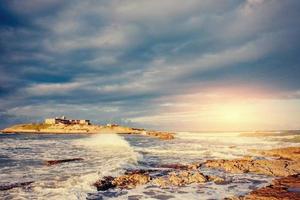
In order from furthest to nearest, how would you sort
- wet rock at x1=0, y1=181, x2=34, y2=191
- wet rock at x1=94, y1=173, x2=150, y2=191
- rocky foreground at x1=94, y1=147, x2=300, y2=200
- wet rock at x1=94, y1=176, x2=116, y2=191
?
wet rock at x1=94, y1=173, x2=150, y2=191, wet rock at x1=94, y1=176, x2=116, y2=191, wet rock at x1=0, y1=181, x2=34, y2=191, rocky foreground at x1=94, y1=147, x2=300, y2=200

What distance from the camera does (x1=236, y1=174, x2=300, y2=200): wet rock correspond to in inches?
533

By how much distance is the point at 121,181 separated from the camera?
1689 centimetres

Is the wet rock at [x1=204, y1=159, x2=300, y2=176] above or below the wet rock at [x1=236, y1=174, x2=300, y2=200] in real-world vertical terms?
above

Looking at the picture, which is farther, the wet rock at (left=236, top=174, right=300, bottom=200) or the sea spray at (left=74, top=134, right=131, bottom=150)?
the sea spray at (left=74, top=134, right=131, bottom=150)

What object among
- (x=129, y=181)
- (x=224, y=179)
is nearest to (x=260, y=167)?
(x=224, y=179)

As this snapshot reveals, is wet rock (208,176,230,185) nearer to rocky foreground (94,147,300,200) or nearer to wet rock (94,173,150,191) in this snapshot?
rocky foreground (94,147,300,200)

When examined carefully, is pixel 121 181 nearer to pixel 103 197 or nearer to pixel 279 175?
pixel 103 197

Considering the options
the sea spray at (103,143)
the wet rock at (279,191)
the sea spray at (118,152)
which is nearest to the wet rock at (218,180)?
the wet rock at (279,191)

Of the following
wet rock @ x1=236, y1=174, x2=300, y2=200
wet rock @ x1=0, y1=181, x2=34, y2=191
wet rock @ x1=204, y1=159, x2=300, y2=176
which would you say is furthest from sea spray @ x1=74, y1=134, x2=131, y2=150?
wet rock @ x1=236, y1=174, x2=300, y2=200

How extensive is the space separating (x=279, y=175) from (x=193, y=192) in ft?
25.5

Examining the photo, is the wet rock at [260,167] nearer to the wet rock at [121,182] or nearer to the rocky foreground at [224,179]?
the rocky foreground at [224,179]

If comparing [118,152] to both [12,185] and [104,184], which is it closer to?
[104,184]

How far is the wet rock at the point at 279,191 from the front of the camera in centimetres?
1354

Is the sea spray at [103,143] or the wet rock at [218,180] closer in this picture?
the wet rock at [218,180]
